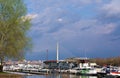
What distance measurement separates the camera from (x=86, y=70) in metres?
114

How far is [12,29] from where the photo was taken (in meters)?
57.7

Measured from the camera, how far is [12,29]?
189 ft

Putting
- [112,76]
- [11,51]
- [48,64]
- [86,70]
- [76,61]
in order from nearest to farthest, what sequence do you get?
[11,51], [112,76], [86,70], [76,61], [48,64]

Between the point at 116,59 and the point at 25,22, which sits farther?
the point at 116,59

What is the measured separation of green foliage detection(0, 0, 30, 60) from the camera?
188 ft

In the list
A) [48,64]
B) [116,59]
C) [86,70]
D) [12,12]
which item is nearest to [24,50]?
[12,12]

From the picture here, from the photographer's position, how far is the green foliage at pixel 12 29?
57.2m

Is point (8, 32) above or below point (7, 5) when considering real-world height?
below

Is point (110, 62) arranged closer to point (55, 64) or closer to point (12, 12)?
point (55, 64)

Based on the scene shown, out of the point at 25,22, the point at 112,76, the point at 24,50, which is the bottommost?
the point at 112,76

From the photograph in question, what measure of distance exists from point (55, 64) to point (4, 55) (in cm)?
11319

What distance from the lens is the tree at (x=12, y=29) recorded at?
57.2 meters

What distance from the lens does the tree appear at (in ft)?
188

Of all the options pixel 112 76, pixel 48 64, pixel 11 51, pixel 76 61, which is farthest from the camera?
pixel 48 64
